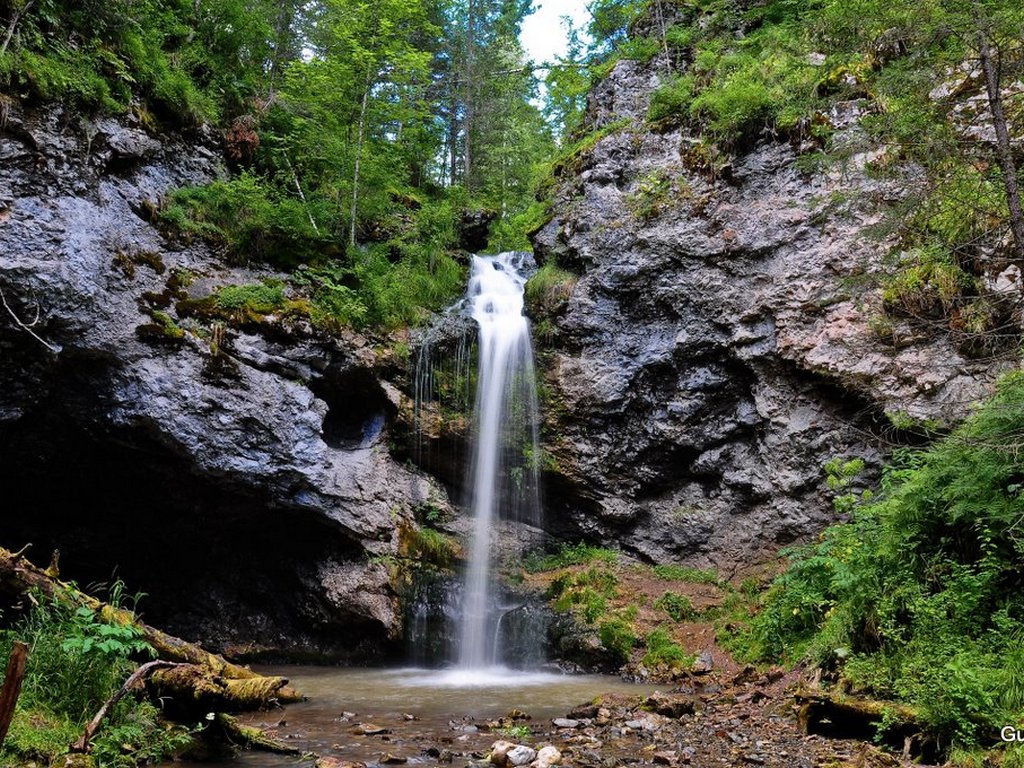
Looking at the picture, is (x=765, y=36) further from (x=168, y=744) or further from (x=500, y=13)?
(x=168, y=744)

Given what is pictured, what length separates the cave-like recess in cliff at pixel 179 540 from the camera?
32.9 feet

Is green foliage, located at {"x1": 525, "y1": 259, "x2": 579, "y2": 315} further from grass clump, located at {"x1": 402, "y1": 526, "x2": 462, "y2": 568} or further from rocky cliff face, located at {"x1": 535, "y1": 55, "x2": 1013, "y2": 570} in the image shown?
grass clump, located at {"x1": 402, "y1": 526, "x2": 462, "y2": 568}

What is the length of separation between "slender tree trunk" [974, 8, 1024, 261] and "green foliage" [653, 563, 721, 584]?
791cm

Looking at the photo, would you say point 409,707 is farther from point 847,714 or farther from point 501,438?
point 501,438

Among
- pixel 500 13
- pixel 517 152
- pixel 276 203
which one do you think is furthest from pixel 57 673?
pixel 500 13

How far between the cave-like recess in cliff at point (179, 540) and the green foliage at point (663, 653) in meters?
4.61

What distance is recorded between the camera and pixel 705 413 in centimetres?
1262

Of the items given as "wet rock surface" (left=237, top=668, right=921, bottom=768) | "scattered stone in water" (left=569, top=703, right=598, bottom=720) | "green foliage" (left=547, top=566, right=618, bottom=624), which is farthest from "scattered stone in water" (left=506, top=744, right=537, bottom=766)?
"green foliage" (left=547, top=566, right=618, bottom=624)

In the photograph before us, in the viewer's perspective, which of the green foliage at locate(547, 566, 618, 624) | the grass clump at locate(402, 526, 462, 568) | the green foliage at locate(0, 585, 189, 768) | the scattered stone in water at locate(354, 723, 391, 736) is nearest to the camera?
the green foliage at locate(0, 585, 189, 768)

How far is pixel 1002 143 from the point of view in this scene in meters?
5.57

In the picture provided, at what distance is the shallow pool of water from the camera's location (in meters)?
5.46

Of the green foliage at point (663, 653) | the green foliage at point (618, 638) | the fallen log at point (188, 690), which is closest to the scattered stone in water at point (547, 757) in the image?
the fallen log at point (188, 690)

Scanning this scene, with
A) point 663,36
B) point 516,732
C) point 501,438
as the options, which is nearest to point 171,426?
point 501,438

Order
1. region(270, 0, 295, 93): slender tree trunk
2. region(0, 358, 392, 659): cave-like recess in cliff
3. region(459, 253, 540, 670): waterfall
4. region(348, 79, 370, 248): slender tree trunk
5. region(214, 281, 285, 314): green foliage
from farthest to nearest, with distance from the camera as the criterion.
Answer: region(270, 0, 295, 93): slender tree trunk, region(348, 79, 370, 248): slender tree trunk, region(459, 253, 540, 670): waterfall, region(214, 281, 285, 314): green foliage, region(0, 358, 392, 659): cave-like recess in cliff
